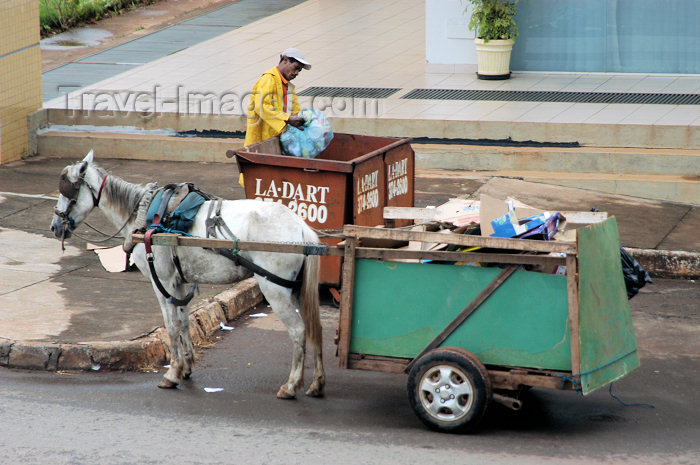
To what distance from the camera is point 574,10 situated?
1677cm

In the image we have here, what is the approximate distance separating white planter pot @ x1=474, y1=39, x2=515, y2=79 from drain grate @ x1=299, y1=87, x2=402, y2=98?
1.66m

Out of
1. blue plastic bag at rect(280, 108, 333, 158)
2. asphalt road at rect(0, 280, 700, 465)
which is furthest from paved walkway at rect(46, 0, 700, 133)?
asphalt road at rect(0, 280, 700, 465)

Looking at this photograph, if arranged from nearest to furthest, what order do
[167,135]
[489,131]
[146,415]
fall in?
[146,415] < [489,131] < [167,135]

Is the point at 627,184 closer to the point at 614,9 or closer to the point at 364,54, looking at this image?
the point at 614,9

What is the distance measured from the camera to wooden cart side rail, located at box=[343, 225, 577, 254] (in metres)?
5.95

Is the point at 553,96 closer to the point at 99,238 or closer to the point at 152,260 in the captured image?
the point at 99,238

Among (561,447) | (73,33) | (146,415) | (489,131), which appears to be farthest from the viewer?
(73,33)

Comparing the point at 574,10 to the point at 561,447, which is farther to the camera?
the point at 574,10

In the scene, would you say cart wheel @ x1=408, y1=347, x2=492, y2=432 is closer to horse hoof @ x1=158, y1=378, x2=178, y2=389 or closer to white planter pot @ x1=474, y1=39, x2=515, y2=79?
horse hoof @ x1=158, y1=378, x2=178, y2=389

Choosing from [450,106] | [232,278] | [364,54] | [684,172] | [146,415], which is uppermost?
[364,54]

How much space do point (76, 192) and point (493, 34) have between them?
10.4m

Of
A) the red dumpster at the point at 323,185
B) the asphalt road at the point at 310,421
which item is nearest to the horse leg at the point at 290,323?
the asphalt road at the point at 310,421

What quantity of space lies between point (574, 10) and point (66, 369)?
40.0 feet

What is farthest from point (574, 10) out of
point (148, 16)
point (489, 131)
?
point (148, 16)
